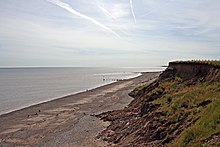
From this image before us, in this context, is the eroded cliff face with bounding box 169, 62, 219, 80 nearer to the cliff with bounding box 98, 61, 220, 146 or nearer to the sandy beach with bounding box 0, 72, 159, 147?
the cliff with bounding box 98, 61, 220, 146

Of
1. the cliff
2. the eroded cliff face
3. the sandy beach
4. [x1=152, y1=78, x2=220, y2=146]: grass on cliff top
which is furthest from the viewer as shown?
the eroded cliff face

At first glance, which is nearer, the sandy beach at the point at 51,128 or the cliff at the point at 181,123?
the cliff at the point at 181,123

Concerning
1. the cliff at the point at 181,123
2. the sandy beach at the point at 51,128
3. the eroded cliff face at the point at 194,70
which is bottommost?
the sandy beach at the point at 51,128

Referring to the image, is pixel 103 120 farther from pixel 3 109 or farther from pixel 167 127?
pixel 3 109

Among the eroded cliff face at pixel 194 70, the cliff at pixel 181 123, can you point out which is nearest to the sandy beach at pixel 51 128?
the cliff at pixel 181 123

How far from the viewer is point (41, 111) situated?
157 ft

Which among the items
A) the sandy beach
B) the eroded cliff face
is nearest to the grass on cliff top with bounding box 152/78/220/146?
the eroded cliff face

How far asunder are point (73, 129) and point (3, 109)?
27.2 metres

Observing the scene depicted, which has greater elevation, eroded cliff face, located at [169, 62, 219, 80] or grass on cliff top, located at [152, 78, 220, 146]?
eroded cliff face, located at [169, 62, 219, 80]

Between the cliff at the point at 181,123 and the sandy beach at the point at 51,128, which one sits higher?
the cliff at the point at 181,123

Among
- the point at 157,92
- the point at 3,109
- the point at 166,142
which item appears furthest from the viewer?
the point at 3,109

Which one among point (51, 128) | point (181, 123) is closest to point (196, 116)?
point (181, 123)

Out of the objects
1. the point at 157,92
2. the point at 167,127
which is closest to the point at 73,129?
the point at 157,92

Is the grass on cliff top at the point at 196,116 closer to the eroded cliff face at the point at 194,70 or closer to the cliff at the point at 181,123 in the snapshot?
the cliff at the point at 181,123
